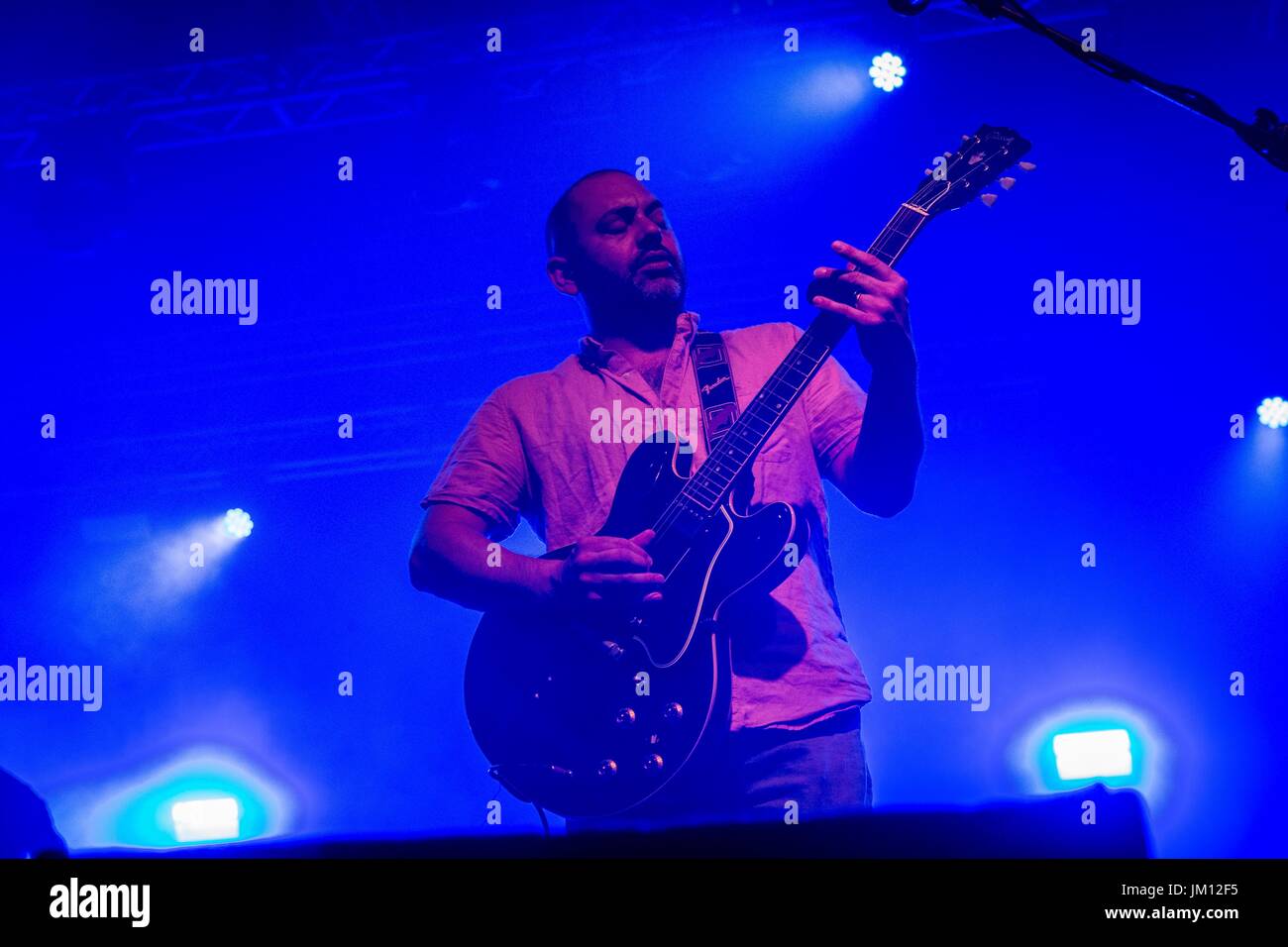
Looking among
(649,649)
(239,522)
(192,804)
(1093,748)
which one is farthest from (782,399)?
(192,804)

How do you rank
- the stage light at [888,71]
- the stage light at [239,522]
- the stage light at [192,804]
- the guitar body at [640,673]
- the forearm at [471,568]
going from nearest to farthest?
the guitar body at [640,673] → the forearm at [471,568] → the stage light at [192,804] → the stage light at [239,522] → the stage light at [888,71]

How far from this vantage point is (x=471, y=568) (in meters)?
3.52

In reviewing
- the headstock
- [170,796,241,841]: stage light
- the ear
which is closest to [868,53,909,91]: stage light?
the headstock

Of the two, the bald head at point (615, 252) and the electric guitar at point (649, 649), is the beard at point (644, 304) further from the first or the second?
the electric guitar at point (649, 649)

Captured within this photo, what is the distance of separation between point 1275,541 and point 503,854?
2328mm

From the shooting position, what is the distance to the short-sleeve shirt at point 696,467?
3.39m

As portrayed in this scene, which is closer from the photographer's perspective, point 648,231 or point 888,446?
point 888,446

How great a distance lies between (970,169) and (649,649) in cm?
160

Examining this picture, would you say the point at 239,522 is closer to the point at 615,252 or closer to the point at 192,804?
the point at 192,804

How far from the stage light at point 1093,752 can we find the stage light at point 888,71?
194cm

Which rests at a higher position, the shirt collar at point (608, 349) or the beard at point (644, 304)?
the beard at point (644, 304)

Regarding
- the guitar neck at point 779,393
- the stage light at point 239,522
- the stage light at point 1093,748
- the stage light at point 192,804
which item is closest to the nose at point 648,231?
the guitar neck at point 779,393

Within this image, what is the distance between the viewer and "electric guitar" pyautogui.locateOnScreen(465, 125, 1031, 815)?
3.36 metres

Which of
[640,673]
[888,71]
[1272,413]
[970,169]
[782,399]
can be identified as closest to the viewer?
[640,673]
